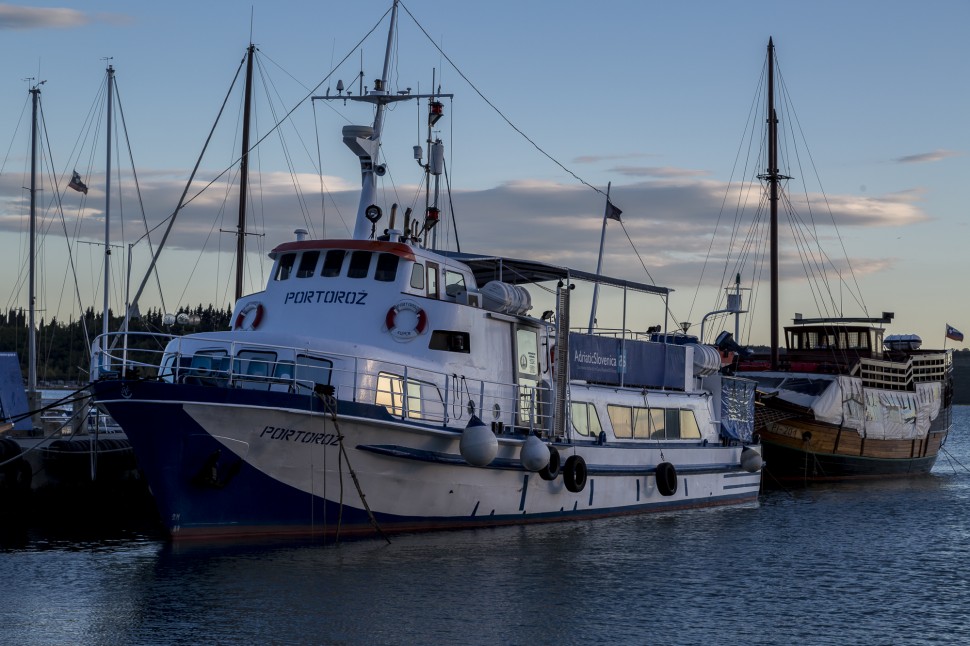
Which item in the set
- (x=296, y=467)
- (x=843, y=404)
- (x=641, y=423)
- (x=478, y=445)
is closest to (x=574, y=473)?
(x=641, y=423)

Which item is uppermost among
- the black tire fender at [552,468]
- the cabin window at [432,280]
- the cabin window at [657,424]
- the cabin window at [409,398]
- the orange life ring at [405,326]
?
the cabin window at [432,280]

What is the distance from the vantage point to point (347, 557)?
2017 cm

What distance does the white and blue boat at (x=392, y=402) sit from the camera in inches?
795

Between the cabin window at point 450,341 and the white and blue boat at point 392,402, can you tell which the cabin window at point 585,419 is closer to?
the white and blue boat at point 392,402

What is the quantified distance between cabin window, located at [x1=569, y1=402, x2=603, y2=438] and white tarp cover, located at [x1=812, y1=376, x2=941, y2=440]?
1816 centimetres

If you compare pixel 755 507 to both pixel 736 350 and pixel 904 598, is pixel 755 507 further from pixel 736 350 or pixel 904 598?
pixel 904 598

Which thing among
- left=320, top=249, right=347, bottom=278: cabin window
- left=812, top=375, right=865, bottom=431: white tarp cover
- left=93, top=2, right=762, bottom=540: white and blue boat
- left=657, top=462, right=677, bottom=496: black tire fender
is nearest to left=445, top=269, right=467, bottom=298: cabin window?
left=93, top=2, right=762, bottom=540: white and blue boat

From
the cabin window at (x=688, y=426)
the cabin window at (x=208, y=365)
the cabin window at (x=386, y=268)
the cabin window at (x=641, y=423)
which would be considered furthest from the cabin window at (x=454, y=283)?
the cabin window at (x=688, y=426)

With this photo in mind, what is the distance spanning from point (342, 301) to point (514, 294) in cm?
386

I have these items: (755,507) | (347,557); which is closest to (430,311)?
(347,557)

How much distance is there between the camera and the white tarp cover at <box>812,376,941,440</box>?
44.0 metres

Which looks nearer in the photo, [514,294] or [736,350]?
[514,294]

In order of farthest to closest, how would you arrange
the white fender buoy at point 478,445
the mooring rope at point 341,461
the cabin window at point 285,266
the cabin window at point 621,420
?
the cabin window at point 621,420 → the cabin window at point 285,266 → the white fender buoy at point 478,445 → the mooring rope at point 341,461

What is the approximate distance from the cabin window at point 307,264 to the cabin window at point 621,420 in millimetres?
8189
